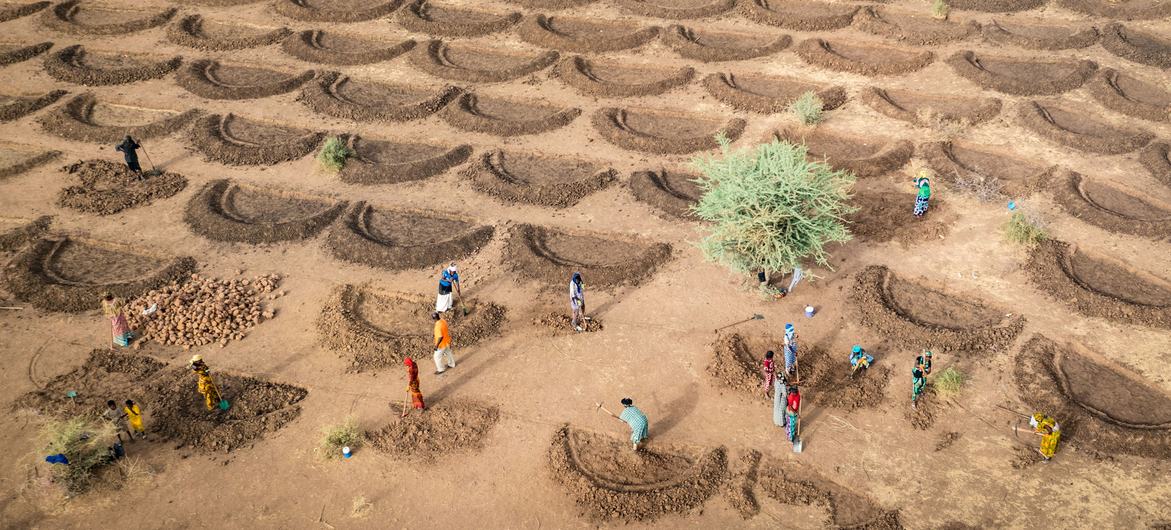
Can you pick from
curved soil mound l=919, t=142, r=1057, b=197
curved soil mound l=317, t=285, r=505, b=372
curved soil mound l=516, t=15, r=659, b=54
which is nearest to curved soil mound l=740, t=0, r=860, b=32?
curved soil mound l=516, t=15, r=659, b=54

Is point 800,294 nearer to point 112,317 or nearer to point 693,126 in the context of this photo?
point 693,126

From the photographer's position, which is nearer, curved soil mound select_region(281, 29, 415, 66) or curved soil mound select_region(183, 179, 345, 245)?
curved soil mound select_region(183, 179, 345, 245)

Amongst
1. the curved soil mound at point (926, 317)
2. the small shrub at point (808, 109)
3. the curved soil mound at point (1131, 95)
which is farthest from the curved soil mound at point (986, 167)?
the curved soil mound at point (926, 317)

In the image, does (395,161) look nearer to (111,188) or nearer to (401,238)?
(401,238)

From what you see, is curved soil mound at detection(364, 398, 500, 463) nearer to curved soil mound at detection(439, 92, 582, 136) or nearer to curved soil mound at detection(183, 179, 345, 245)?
curved soil mound at detection(183, 179, 345, 245)

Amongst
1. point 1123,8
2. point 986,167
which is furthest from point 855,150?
point 1123,8

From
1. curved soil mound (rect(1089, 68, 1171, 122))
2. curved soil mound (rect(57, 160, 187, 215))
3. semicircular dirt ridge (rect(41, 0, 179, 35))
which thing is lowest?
curved soil mound (rect(57, 160, 187, 215))
